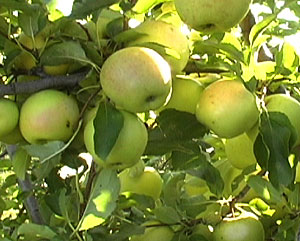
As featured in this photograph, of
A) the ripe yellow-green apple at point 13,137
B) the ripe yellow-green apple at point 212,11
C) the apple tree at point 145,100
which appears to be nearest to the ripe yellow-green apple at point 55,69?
the apple tree at point 145,100

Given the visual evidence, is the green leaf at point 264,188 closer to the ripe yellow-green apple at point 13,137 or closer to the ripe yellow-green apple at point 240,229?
the ripe yellow-green apple at point 240,229

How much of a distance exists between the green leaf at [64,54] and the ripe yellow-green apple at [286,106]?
0.32 m

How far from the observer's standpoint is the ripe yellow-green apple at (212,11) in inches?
38.6

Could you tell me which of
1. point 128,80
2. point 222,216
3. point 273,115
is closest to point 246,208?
point 222,216

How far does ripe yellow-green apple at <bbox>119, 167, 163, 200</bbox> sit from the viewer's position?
1554 millimetres

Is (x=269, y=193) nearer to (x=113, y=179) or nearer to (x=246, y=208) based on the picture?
(x=246, y=208)

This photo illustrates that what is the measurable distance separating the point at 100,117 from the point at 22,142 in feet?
0.81

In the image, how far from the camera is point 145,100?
3.21 feet

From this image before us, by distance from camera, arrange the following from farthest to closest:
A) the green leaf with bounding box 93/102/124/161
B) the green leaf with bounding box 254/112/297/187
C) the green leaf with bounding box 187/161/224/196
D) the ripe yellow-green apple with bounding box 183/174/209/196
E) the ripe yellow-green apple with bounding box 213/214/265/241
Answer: the ripe yellow-green apple with bounding box 183/174/209/196 → the green leaf with bounding box 187/161/224/196 → the ripe yellow-green apple with bounding box 213/214/265/241 → the green leaf with bounding box 254/112/297/187 → the green leaf with bounding box 93/102/124/161

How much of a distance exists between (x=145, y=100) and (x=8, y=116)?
23cm

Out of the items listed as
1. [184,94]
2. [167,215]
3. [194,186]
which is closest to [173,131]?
[184,94]

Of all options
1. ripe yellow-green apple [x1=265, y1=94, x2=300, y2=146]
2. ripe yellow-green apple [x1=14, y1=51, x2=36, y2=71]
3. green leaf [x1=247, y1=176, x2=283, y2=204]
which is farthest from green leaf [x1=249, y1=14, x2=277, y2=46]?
ripe yellow-green apple [x1=14, y1=51, x2=36, y2=71]

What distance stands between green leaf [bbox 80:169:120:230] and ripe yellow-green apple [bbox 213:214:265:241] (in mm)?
226

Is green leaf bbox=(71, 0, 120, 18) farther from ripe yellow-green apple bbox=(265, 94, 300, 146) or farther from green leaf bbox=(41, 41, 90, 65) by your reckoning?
ripe yellow-green apple bbox=(265, 94, 300, 146)
